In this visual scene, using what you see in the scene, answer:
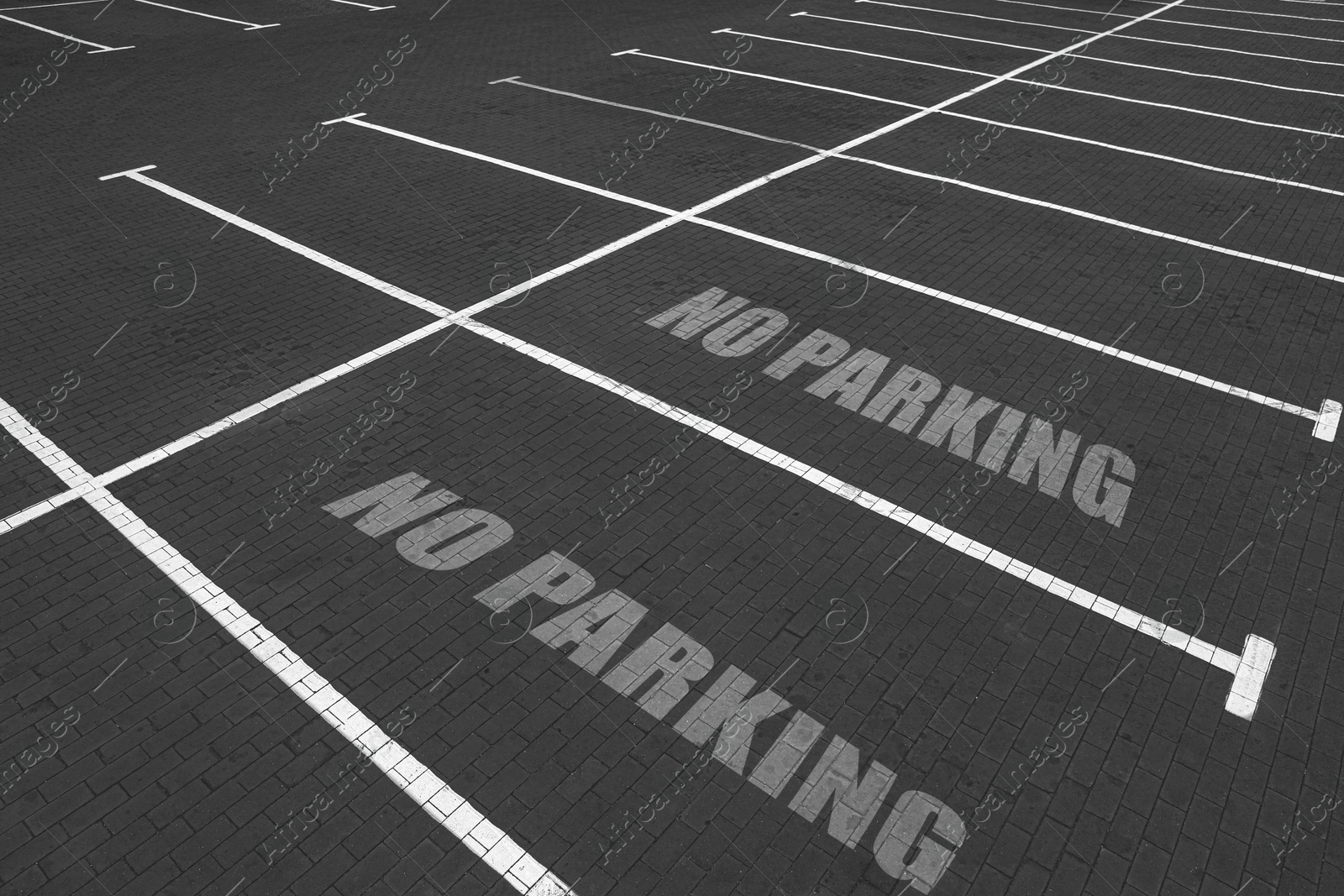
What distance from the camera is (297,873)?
5.61 metres

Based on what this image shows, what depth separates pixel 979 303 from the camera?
11.7 m

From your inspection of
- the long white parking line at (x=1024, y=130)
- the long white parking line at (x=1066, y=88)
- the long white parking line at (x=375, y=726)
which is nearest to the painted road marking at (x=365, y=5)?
the long white parking line at (x=1024, y=130)

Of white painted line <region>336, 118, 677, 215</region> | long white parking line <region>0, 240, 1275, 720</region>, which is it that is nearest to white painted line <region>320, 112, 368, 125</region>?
white painted line <region>336, 118, 677, 215</region>

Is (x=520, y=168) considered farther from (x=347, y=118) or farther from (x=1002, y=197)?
(x=1002, y=197)

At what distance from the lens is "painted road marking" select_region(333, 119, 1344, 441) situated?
9922 mm

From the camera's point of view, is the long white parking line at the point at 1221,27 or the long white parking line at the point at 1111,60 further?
the long white parking line at the point at 1221,27

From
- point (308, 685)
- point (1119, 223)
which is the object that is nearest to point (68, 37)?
point (308, 685)

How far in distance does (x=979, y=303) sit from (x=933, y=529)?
4.46 m

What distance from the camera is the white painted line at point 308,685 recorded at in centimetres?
575

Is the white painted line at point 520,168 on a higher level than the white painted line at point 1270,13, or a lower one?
higher

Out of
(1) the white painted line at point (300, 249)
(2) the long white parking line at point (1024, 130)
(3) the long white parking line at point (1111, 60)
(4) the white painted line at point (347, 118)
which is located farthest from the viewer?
(3) the long white parking line at point (1111, 60)

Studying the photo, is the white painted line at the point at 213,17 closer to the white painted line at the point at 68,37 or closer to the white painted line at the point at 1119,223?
the white painted line at the point at 68,37

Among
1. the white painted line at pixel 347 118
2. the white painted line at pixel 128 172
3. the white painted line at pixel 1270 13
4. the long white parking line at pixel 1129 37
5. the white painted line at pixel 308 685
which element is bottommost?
the white painted line at pixel 1270 13

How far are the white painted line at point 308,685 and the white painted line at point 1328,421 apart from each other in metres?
8.44
